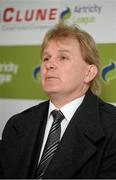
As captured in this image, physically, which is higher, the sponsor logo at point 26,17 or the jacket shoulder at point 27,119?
the sponsor logo at point 26,17

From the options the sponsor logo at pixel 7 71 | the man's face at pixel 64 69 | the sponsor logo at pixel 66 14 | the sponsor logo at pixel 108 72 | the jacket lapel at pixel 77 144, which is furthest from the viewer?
the sponsor logo at pixel 7 71

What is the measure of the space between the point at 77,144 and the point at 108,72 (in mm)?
703

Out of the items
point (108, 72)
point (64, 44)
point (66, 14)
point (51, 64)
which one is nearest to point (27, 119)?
point (51, 64)

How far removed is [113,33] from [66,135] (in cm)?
84

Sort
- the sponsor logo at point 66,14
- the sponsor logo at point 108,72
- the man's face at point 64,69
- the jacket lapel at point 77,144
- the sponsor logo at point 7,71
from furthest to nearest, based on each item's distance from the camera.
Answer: the sponsor logo at point 7,71 < the sponsor logo at point 66,14 < the sponsor logo at point 108,72 < the man's face at point 64,69 < the jacket lapel at point 77,144

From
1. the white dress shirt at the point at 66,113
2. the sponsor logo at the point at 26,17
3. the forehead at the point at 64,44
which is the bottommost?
the white dress shirt at the point at 66,113

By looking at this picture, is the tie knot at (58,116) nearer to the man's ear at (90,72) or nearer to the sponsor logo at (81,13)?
the man's ear at (90,72)

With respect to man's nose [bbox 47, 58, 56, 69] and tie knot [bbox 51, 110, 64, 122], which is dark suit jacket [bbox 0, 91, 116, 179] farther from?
man's nose [bbox 47, 58, 56, 69]

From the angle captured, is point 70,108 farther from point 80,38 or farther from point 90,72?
point 80,38

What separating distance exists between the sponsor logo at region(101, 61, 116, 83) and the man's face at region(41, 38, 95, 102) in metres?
0.41

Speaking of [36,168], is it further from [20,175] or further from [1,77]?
[1,77]

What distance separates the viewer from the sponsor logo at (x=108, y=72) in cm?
213

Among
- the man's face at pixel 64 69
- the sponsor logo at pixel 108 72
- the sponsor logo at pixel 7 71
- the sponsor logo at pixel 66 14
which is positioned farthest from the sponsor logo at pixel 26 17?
the man's face at pixel 64 69

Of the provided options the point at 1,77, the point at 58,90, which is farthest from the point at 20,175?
the point at 1,77
